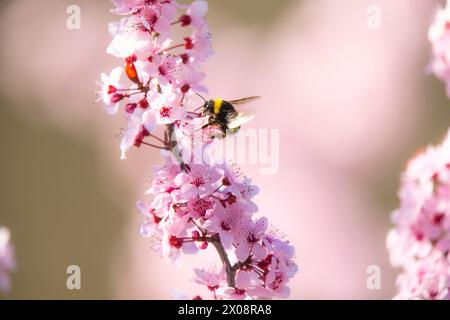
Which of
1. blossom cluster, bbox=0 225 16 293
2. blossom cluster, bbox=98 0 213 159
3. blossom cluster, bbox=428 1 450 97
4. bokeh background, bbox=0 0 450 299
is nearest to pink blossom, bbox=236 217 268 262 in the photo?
blossom cluster, bbox=98 0 213 159

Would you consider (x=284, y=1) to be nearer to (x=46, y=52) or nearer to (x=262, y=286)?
(x=46, y=52)

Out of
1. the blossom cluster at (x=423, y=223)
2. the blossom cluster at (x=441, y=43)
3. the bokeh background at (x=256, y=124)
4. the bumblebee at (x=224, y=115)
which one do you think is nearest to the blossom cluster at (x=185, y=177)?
the bumblebee at (x=224, y=115)

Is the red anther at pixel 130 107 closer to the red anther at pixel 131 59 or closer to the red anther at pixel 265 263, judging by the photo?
the red anther at pixel 131 59

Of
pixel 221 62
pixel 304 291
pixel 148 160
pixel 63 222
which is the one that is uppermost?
pixel 221 62

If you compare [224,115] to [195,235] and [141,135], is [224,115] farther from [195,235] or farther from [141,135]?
[195,235]

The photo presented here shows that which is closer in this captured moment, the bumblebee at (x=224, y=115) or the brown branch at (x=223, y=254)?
the brown branch at (x=223, y=254)

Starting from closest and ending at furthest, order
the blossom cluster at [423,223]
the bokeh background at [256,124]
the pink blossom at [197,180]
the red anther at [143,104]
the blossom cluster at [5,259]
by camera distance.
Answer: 1. the pink blossom at [197,180]
2. the red anther at [143,104]
3. the blossom cluster at [423,223]
4. the blossom cluster at [5,259]
5. the bokeh background at [256,124]
